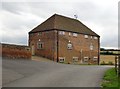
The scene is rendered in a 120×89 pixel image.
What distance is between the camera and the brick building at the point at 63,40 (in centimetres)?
4453

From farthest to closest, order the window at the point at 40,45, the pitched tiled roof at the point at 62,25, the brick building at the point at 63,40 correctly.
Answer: the window at the point at 40,45 → the pitched tiled roof at the point at 62,25 → the brick building at the point at 63,40

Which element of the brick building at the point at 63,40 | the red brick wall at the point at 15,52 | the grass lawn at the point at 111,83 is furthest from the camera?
the brick building at the point at 63,40

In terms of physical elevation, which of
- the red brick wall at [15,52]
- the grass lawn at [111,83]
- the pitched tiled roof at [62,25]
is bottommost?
the grass lawn at [111,83]

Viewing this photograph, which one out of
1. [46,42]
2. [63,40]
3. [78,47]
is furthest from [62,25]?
[78,47]

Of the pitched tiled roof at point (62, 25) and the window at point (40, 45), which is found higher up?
the pitched tiled roof at point (62, 25)

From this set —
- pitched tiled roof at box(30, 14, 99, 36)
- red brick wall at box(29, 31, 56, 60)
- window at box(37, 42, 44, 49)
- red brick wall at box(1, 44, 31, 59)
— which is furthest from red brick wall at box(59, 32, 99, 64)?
red brick wall at box(1, 44, 31, 59)

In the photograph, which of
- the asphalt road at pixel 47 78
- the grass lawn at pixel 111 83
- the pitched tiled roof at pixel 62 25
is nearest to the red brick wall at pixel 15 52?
the asphalt road at pixel 47 78

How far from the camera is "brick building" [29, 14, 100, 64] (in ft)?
146

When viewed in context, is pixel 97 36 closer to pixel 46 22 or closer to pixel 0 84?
pixel 46 22

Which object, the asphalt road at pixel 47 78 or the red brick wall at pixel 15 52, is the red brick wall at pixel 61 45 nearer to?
the red brick wall at pixel 15 52

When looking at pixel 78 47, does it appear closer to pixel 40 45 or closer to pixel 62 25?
pixel 62 25

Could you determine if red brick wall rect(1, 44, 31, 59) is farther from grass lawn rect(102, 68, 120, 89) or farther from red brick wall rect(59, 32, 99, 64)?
grass lawn rect(102, 68, 120, 89)

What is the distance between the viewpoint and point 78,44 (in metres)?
50.4

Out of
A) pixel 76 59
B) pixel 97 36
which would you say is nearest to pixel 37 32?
pixel 76 59
